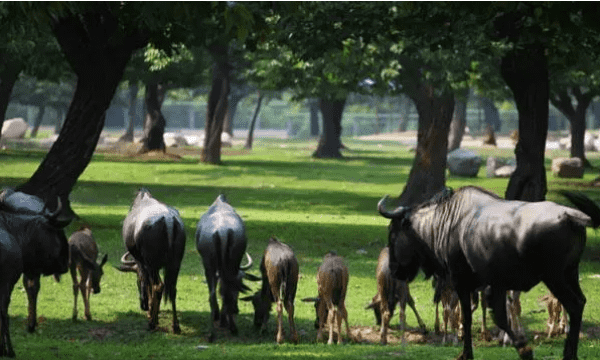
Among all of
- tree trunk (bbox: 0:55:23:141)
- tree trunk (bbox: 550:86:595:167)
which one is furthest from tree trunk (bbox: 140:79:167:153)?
tree trunk (bbox: 0:55:23:141)

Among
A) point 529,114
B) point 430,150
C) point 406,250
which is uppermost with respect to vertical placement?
point 529,114

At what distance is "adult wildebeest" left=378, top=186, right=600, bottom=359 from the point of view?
1212 centimetres

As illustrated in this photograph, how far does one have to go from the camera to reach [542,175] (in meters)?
26.2

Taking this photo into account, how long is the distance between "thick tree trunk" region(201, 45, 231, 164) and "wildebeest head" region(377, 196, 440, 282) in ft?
143

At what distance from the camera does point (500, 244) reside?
41.1 feet

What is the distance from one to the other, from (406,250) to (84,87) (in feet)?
46.8

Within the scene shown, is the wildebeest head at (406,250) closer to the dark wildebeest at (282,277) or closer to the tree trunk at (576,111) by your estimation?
the dark wildebeest at (282,277)

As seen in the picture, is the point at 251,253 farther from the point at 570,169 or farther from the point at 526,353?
the point at 570,169

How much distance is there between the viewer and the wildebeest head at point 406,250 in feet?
46.2

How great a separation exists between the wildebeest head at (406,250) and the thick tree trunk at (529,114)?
11.3m

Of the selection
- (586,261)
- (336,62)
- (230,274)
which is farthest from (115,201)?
(230,274)

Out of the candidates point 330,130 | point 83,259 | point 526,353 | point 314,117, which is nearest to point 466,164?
point 330,130

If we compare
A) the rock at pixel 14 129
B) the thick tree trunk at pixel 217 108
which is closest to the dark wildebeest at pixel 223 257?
the thick tree trunk at pixel 217 108

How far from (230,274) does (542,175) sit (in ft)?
38.9
